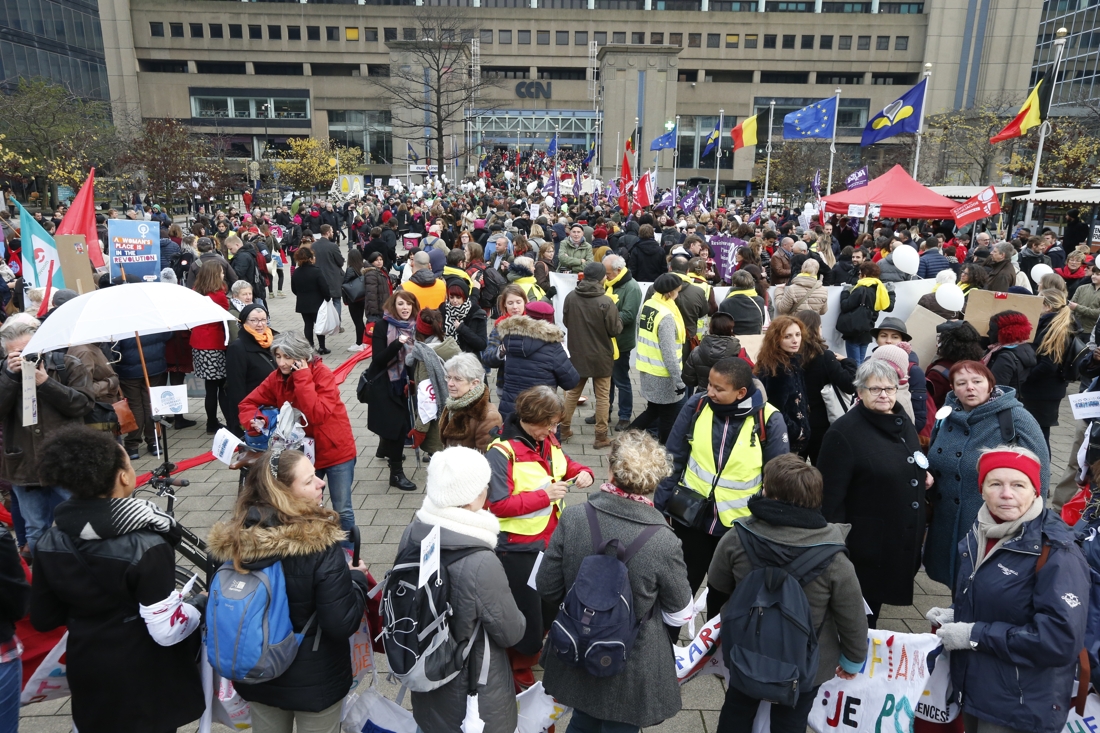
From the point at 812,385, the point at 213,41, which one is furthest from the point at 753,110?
the point at 812,385

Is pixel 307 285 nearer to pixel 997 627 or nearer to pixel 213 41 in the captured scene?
pixel 997 627

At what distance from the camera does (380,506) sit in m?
6.52

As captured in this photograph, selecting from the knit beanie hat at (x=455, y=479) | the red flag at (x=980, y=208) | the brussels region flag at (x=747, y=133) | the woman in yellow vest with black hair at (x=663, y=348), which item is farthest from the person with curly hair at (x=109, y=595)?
the brussels region flag at (x=747, y=133)

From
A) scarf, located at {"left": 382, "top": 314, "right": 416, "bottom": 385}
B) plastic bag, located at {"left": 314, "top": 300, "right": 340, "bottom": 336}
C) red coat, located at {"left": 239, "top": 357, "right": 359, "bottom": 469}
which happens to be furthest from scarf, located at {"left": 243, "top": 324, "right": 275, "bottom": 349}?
plastic bag, located at {"left": 314, "top": 300, "right": 340, "bottom": 336}

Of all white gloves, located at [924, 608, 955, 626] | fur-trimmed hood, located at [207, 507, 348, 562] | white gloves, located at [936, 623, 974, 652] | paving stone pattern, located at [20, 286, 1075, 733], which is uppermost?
fur-trimmed hood, located at [207, 507, 348, 562]

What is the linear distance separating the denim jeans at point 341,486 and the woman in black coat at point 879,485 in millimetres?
3288

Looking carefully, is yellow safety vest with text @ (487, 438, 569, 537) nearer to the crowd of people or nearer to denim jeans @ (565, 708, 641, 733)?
the crowd of people

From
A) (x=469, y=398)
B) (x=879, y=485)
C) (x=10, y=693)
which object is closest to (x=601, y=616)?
(x=879, y=485)

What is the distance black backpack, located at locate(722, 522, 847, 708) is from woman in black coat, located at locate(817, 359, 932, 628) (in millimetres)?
1273

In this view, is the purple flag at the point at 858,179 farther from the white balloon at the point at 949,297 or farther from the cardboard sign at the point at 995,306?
the white balloon at the point at 949,297

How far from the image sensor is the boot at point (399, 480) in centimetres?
684

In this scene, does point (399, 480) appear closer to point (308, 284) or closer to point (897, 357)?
point (897, 357)

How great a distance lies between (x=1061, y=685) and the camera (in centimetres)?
285

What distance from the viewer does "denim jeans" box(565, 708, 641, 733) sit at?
3012 millimetres
